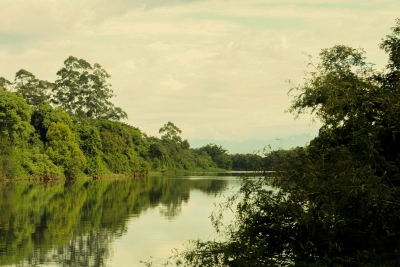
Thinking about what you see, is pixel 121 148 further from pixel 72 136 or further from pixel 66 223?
pixel 66 223

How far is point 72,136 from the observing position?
6219cm

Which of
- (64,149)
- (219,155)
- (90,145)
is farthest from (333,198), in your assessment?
(219,155)

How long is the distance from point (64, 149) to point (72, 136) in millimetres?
1786

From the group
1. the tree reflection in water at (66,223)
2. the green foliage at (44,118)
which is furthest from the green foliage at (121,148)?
the tree reflection in water at (66,223)

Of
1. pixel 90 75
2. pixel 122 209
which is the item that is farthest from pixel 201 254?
pixel 90 75

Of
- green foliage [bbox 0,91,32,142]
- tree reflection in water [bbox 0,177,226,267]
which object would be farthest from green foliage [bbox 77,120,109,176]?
tree reflection in water [bbox 0,177,226,267]

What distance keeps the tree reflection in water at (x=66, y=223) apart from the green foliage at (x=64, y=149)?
719 inches

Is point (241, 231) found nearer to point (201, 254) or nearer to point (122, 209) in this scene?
point (201, 254)

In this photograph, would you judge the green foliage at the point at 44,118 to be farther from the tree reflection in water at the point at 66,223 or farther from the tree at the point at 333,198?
the tree at the point at 333,198

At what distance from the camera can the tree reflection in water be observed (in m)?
17.5

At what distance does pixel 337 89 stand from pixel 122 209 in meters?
22.7

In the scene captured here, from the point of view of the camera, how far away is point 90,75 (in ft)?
259

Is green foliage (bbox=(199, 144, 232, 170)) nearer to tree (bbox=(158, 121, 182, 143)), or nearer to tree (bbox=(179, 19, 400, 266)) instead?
tree (bbox=(158, 121, 182, 143))

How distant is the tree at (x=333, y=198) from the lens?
9.71 metres
